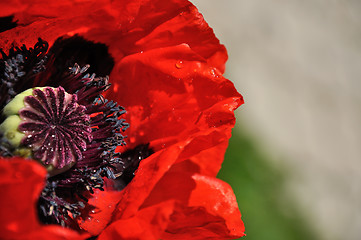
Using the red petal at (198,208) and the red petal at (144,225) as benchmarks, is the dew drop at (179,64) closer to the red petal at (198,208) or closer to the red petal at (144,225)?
the red petal at (198,208)

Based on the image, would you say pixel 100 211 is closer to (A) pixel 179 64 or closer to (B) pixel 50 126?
(B) pixel 50 126

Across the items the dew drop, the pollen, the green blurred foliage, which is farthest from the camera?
the green blurred foliage

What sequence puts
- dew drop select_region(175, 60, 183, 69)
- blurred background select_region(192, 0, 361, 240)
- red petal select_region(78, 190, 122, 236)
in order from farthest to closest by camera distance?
1. blurred background select_region(192, 0, 361, 240)
2. dew drop select_region(175, 60, 183, 69)
3. red petal select_region(78, 190, 122, 236)

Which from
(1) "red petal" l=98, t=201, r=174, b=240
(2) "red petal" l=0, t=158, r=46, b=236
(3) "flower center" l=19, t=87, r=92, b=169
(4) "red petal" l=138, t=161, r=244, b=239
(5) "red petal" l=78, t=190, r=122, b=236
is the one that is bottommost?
(5) "red petal" l=78, t=190, r=122, b=236

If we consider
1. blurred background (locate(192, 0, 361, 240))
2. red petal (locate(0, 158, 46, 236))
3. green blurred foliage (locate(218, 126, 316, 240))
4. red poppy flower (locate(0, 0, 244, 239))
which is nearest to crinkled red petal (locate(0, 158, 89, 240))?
red petal (locate(0, 158, 46, 236))

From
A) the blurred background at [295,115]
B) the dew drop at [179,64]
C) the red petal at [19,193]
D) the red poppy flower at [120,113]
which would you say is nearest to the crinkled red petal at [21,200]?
the red petal at [19,193]

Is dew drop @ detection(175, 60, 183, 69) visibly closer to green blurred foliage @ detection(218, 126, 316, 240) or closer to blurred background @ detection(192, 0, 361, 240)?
green blurred foliage @ detection(218, 126, 316, 240)

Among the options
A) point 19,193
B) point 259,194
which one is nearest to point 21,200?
point 19,193
